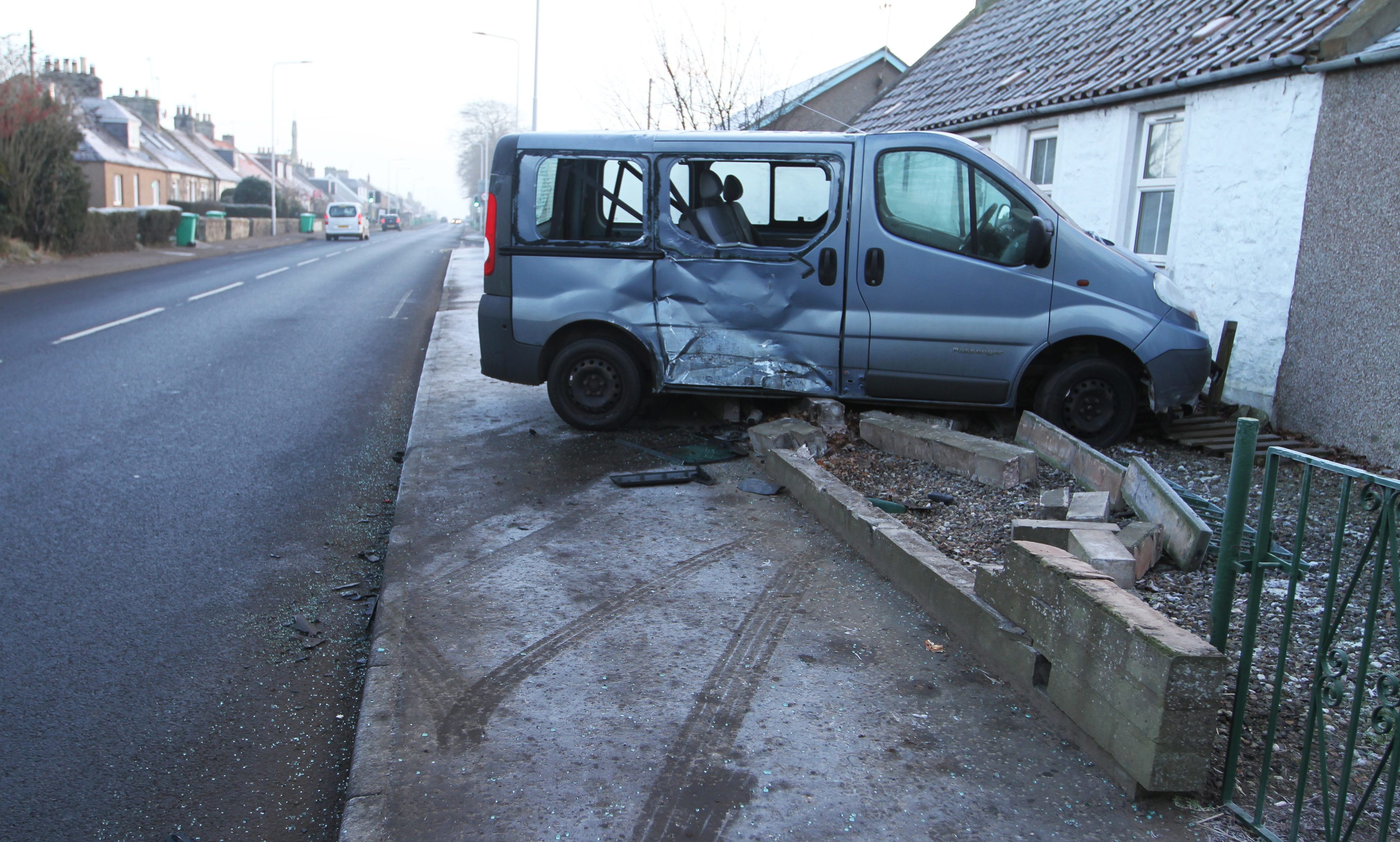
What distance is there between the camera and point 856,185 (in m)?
7.05

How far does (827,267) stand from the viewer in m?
7.10

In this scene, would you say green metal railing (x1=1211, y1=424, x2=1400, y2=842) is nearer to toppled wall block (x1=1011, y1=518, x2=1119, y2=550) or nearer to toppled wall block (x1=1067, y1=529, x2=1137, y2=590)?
toppled wall block (x1=1067, y1=529, x2=1137, y2=590)

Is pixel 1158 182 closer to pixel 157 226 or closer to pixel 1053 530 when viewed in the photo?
pixel 1053 530

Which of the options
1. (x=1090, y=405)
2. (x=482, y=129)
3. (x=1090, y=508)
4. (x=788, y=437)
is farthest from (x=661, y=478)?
(x=482, y=129)

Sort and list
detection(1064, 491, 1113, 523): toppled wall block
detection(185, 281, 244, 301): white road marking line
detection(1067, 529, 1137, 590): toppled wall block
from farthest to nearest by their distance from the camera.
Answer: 1. detection(185, 281, 244, 301): white road marking line
2. detection(1064, 491, 1113, 523): toppled wall block
3. detection(1067, 529, 1137, 590): toppled wall block

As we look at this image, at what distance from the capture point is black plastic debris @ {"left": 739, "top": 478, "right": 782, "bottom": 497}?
6.23m

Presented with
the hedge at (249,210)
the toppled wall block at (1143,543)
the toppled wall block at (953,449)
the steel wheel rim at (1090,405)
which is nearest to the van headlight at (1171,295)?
the steel wheel rim at (1090,405)

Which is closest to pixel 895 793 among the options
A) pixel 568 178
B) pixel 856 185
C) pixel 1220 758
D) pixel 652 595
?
pixel 1220 758

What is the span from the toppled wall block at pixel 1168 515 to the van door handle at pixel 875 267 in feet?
7.57

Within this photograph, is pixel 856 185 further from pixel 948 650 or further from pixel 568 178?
pixel 948 650

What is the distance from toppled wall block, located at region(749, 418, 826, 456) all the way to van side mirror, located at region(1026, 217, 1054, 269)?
73.8 inches

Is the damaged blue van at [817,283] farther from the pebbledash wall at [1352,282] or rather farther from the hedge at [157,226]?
the hedge at [157,226]

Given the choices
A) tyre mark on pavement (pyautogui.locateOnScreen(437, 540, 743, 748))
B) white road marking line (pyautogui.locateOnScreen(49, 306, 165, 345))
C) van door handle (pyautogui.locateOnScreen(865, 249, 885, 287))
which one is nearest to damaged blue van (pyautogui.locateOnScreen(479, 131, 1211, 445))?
van door handle (pyautogui.locateOnScreen(865, 249, 885, 287))

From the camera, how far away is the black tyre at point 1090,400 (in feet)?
23.3
